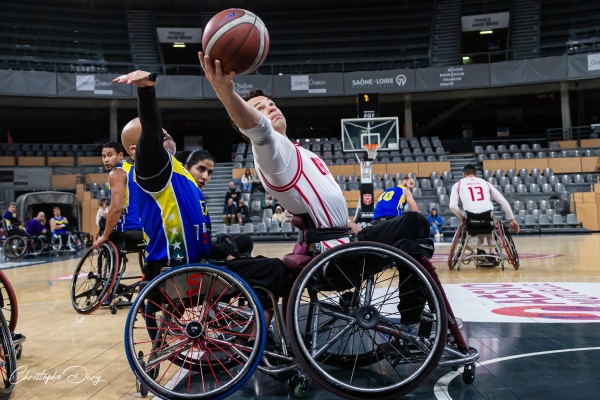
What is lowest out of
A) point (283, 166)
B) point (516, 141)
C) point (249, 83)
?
point (283, 166)

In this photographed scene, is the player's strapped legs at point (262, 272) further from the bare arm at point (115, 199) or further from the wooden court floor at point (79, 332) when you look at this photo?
the bare arm at point (115, 199)

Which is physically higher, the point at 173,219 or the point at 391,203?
the point at 391,203

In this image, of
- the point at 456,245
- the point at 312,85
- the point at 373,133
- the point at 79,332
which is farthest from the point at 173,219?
the point at 312,85

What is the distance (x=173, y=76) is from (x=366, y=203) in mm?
12044

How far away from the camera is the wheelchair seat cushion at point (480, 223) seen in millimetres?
7527

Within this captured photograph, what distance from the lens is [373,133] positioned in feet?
46.8

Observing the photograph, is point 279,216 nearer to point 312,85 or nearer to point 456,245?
point 312,85

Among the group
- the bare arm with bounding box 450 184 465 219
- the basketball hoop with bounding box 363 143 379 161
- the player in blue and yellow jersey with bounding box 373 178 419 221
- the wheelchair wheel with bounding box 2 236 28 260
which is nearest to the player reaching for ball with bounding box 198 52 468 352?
the player in blue and yellow jersey with bounding box 373 178 419 221

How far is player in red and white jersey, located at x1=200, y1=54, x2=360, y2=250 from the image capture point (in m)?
2.17

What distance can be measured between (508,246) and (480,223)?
475 millimetres

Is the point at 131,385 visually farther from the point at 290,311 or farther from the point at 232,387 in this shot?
the point at 290,311

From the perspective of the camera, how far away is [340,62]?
23125mm

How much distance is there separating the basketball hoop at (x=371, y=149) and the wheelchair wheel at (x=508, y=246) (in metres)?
6.44

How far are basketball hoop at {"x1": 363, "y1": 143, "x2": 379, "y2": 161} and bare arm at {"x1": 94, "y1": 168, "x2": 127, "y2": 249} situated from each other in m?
9.71
